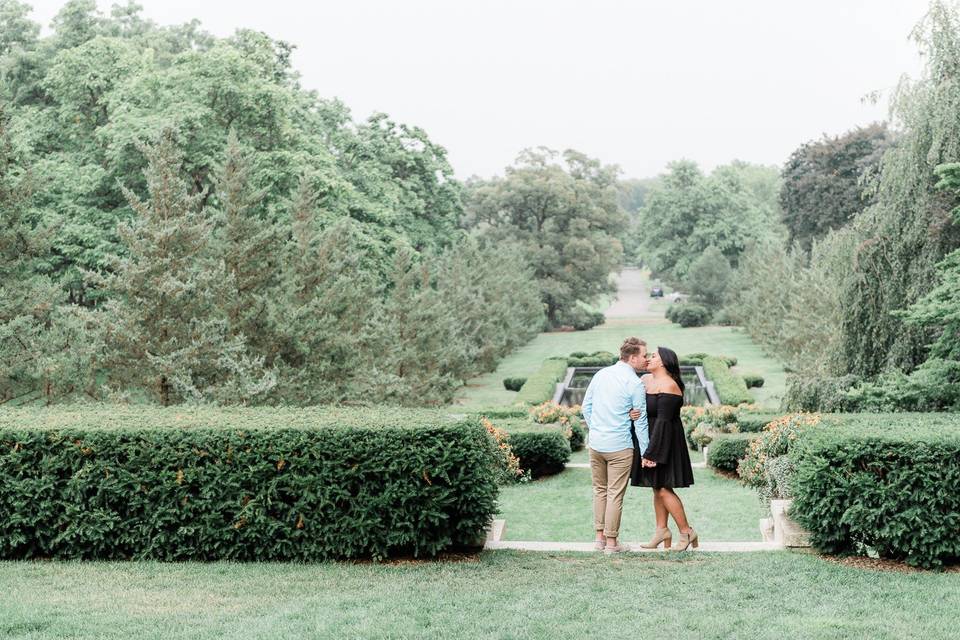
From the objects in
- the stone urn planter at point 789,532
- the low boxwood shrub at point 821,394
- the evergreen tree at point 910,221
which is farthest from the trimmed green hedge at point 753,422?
the stone urn planter at point 789,532

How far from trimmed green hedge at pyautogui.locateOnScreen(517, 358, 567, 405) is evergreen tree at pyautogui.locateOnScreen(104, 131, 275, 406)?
12.3 meters

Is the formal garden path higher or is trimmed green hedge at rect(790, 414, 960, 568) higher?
trimmed green hedge at rect(790, 414, 960, 568)

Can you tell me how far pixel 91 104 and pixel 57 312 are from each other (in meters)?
11.6

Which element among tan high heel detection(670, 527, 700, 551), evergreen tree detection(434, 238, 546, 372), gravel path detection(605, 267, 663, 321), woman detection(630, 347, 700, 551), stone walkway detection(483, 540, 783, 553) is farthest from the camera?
gravel path detection(605, 267, 663, 321)

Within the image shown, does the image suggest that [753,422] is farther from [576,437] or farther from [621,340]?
[621,340]

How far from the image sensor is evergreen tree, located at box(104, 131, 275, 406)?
17641 millimetres

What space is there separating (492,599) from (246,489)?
249 centimetres

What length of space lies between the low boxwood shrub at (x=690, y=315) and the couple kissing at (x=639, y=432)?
55.6 m

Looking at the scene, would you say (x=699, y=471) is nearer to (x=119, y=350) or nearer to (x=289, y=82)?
(x=119, y=350)

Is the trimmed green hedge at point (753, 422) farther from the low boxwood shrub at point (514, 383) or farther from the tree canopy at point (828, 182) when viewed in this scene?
the tree canopy at point (828, 182)

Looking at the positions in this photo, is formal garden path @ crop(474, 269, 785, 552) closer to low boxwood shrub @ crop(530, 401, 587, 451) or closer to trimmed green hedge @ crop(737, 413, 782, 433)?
low boxwood shrub @ crop(530, 401, 587, 451)

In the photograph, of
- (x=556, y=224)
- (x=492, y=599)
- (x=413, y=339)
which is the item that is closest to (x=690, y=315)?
(x=556, y=224)

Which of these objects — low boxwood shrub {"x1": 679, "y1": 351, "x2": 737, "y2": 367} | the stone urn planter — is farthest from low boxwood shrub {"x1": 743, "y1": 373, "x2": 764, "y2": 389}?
the stone urn planter

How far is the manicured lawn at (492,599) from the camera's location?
592cm
